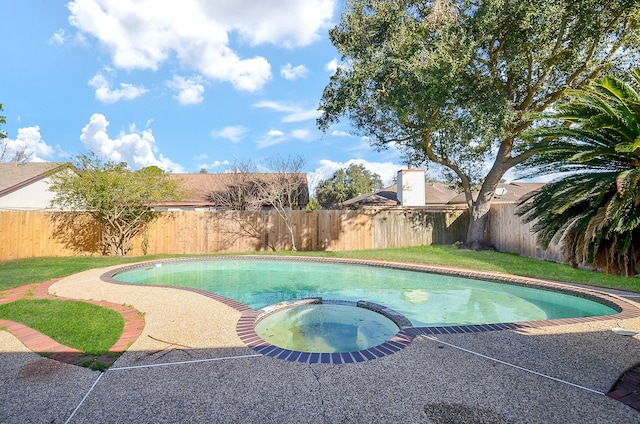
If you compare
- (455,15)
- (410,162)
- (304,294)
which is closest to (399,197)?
(410,162)

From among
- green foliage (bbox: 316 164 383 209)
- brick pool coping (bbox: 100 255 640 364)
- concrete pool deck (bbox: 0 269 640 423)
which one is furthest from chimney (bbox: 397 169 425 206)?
concrete pool deck (bbox: 0 269 640 423)

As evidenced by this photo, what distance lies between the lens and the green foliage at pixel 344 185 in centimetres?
3362

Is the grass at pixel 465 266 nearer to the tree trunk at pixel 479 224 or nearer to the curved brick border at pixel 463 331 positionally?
the tree trunk at pixel 479 224

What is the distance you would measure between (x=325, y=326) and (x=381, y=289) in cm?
328

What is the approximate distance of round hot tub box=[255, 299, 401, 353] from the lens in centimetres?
443

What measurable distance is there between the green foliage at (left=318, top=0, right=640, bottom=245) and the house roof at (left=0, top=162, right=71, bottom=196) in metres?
14.9

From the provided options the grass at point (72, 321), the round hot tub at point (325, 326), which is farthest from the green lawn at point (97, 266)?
the round hot tub at point (325, 326)

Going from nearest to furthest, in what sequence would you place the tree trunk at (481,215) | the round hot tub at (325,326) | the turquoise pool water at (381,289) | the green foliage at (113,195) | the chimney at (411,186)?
the round hot tub at (325,326), the turquoise pool water at (381,289), the green foliage at (113,195), the tree trunk at (481,215), the chimney at (411,186)

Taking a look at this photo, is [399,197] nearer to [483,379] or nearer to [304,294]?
[304,294]

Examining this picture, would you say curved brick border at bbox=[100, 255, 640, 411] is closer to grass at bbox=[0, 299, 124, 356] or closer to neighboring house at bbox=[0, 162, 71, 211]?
grass at bbox=[0, 299, 124, 356]

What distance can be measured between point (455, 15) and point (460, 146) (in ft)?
16.2

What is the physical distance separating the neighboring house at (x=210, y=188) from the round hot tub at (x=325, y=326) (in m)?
11.2

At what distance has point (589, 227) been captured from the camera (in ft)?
8.32

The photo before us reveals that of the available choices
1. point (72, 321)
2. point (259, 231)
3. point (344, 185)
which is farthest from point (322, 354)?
point (344, 185)
